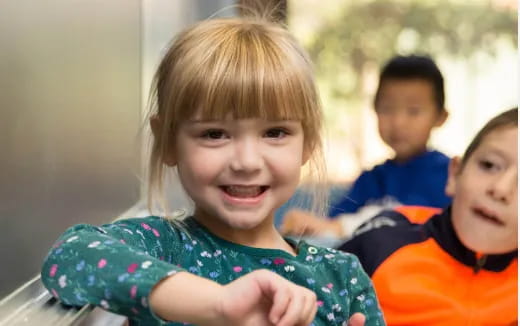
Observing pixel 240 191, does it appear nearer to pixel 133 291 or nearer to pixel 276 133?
pixel 276 133

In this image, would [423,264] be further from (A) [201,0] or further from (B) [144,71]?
(A) [201,0]

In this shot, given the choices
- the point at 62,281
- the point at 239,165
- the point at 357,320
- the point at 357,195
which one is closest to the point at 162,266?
the point at 62,281

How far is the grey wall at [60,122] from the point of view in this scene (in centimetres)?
84

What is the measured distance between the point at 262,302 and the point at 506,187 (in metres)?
1.01

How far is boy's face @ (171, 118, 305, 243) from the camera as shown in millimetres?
886

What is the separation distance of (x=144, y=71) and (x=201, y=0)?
319 mm

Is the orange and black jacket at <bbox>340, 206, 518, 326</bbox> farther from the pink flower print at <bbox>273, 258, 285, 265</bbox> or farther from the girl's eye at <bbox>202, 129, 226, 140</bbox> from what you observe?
the girl's eye at <bbox>202, 129, 226, 140</bbox>

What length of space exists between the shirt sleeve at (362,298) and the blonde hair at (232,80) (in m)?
0.19

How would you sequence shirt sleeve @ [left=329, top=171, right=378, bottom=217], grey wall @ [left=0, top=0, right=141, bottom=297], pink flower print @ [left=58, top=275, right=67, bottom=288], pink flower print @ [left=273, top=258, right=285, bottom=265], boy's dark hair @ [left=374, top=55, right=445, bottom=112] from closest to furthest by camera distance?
pink flower print @ [left=58, top=275, right=67, bottom=288], grey wall @ [left=0, top=0, right=141, bottom=297], pink flower print @ [left=273, top=258, right=285, bottom=265], shirt sleeve @ [left=329, top=171, right=378, bottom=217], boy's dark hair @ [left=374, top=55, right=445, bottom=112]

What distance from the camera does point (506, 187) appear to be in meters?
1.50

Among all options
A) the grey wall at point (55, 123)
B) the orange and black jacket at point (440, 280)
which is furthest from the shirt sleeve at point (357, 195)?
the grey wall at point (55, 123)

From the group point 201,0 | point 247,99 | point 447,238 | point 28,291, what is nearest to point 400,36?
point 201,0

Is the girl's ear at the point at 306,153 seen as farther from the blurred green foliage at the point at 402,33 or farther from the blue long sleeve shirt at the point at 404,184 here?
the blurred green foliage at the point at 402,33

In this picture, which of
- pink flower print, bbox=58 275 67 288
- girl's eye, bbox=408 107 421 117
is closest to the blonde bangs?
pink flower print, bbox=58 275 67 288
